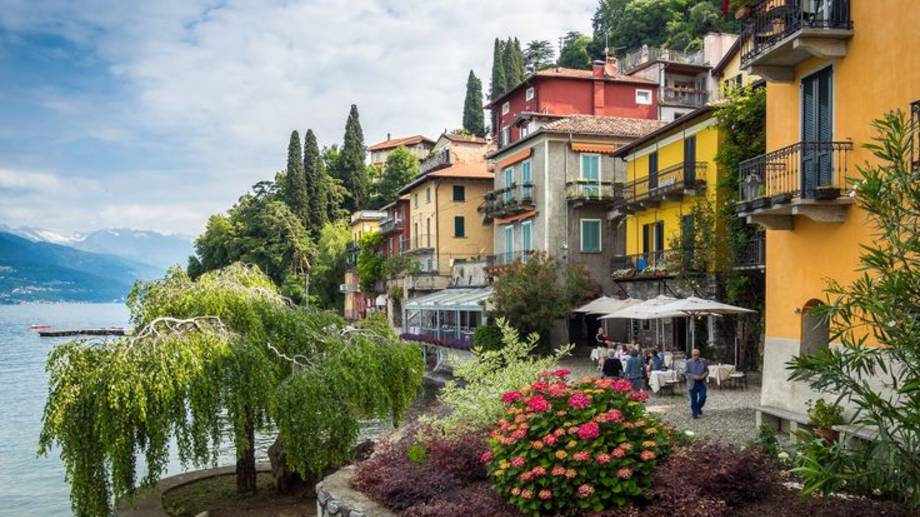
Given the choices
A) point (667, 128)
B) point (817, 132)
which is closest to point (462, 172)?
point (667, 128)

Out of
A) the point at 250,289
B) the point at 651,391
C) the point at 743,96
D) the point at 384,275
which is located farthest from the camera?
the point at 384,275

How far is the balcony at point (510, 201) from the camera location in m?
40.2

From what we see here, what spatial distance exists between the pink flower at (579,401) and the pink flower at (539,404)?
0.96 feet

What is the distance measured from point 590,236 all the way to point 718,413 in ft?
70.7

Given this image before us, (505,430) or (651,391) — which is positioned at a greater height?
(505,430)

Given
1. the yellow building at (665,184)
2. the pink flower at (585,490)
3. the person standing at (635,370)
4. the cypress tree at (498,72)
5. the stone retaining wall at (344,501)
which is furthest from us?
the cypress tree at (498,72)

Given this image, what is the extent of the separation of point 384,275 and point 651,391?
37.6 m

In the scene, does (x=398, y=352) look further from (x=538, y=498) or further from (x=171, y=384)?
(x=538, y=498)

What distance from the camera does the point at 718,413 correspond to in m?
18.5

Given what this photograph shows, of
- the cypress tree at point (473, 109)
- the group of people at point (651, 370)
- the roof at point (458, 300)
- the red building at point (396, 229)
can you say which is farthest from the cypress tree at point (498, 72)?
the group of people at point (651, 370)

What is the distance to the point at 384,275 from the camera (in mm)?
59438

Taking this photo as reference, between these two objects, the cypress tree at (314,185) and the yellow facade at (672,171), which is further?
the cypress tree at (314,185)

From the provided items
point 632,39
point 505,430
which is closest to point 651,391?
point 505,430

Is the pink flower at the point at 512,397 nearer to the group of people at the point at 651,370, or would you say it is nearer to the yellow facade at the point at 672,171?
the group of people at the point at 651,370
